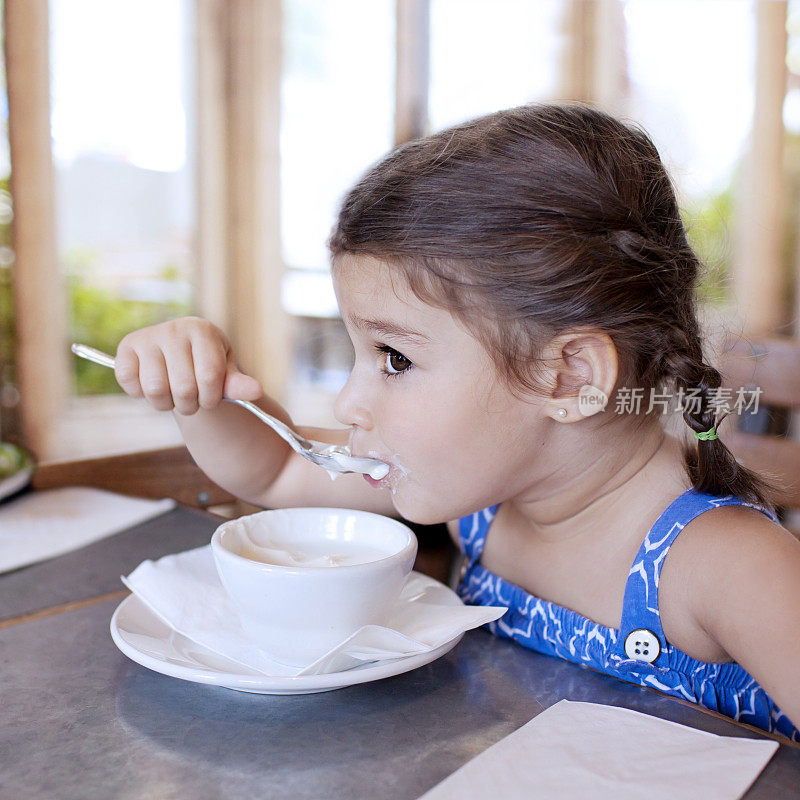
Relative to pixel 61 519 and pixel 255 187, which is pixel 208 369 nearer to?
pixel 61 519

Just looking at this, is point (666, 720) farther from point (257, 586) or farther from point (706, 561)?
point (257, 586)

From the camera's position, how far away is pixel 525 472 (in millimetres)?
787

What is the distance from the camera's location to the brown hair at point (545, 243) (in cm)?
70

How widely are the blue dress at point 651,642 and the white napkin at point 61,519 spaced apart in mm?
479

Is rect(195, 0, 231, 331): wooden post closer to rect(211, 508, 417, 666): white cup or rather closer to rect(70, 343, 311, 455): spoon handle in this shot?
rect(70, 343, 311, 455): spoon handle

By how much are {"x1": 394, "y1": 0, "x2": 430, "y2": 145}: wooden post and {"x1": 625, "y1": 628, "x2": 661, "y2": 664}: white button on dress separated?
3.36 metres

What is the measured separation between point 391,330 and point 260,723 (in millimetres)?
356

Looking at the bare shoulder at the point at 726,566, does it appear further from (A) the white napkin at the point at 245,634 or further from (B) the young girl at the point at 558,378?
(A) the white napkin at the point at 245,634

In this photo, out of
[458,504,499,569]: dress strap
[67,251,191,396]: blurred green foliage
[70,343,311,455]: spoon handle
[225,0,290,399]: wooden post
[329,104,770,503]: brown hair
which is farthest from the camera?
[225,0,290,399]: wooden post

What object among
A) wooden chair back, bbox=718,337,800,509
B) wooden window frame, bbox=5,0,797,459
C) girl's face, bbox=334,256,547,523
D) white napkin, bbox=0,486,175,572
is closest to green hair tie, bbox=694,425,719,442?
girl's face, bbox=334,256,547,523

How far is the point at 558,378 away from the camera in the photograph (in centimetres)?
75

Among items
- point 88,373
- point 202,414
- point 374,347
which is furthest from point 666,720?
point 88,373

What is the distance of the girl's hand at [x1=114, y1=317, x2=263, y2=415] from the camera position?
83 centimetres

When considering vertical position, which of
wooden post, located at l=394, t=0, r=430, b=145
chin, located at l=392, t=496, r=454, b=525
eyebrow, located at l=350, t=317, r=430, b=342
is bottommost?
chin, located at l=392, t=496, r=454, b=525
